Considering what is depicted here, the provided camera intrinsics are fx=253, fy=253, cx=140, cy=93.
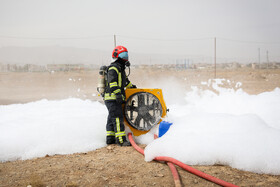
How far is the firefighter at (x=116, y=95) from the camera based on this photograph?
4.58 m

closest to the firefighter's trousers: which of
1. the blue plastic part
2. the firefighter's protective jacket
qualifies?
the firefighter's protective jacket

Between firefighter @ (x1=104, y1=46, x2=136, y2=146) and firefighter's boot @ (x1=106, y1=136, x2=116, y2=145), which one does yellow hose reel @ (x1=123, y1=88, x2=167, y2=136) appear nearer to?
firefighter @ (x1=104, y1=46, x2=136, y2=146)

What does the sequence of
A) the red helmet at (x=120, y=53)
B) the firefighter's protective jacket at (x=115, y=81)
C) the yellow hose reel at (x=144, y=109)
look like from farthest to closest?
1. the yellow hose reel at (x=144, y=109)
2. the red helmet at (x=120, y=53)
3. the firefighter's protective jacket at (x=115, y=81)

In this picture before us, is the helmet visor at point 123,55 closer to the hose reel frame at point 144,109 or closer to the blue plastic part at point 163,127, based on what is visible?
the hose reel frame at point 144,109

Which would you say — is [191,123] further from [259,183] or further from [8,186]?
[8,186]

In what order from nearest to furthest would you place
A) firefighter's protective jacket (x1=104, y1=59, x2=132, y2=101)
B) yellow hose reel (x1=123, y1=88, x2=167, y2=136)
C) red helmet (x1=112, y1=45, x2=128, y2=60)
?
1. firefighter's protective jacket (x1=104, y1=59, x2=132, y2=101)
2. red helmet (x1=112, y1=45, x2=128, y2=60)
3. yellow hose reel (x1=123, y1=88, x2=167, y2=136)

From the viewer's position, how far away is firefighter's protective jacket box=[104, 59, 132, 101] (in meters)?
4.57

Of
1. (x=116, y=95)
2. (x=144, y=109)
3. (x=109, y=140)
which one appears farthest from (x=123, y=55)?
(x=109, y=140)

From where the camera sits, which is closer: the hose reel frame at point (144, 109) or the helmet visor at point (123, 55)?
the helmet visor at point (123, 55)

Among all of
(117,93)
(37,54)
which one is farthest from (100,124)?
(37,54)

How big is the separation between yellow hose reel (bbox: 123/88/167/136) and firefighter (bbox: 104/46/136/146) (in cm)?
22

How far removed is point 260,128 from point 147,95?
2.03 metres

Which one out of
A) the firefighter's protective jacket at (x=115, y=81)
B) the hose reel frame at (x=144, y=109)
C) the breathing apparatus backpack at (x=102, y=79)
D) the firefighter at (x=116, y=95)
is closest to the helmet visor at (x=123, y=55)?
the firefighter at (x=116, y=95)

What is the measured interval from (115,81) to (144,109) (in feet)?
2.65
